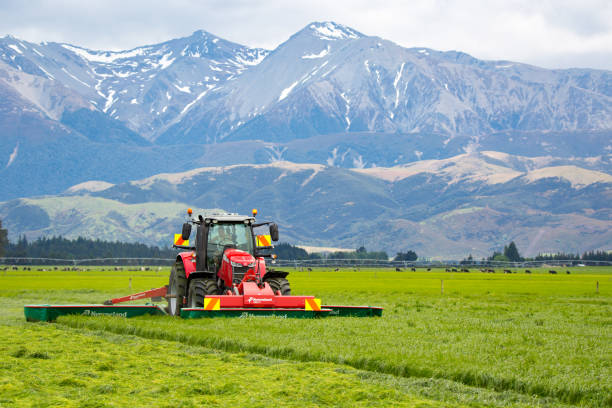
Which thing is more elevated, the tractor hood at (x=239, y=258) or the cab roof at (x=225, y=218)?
the cab roof at (x=225, y=218)

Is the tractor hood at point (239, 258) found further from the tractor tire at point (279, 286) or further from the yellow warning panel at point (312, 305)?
the yellow warning panel at point (312, 305)

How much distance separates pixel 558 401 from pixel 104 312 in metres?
18.6

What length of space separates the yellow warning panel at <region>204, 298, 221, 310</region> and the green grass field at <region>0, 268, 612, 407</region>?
67 cm

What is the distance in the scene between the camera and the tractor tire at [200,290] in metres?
28.1

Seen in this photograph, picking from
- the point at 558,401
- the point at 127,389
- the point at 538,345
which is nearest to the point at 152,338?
the point at 127,389

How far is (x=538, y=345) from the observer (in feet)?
67.9

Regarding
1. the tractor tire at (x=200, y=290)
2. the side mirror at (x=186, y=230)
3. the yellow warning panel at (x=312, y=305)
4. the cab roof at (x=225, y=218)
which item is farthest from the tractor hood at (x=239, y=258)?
the yellow warning panel at (x=312, y=305)

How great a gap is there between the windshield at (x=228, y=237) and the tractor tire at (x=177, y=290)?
4.82 feet

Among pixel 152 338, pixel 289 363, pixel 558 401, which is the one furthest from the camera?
pixel 152 338

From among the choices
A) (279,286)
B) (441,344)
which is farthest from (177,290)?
(441,344)

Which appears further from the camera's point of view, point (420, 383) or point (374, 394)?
point (420, 383)

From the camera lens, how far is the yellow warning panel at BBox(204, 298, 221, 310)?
2636cm

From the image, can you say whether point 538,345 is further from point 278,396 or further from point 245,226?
point 245,226

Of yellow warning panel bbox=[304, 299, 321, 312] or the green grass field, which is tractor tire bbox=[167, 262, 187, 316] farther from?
yellow warning panel bbox=[304, 299, 321, 312]
